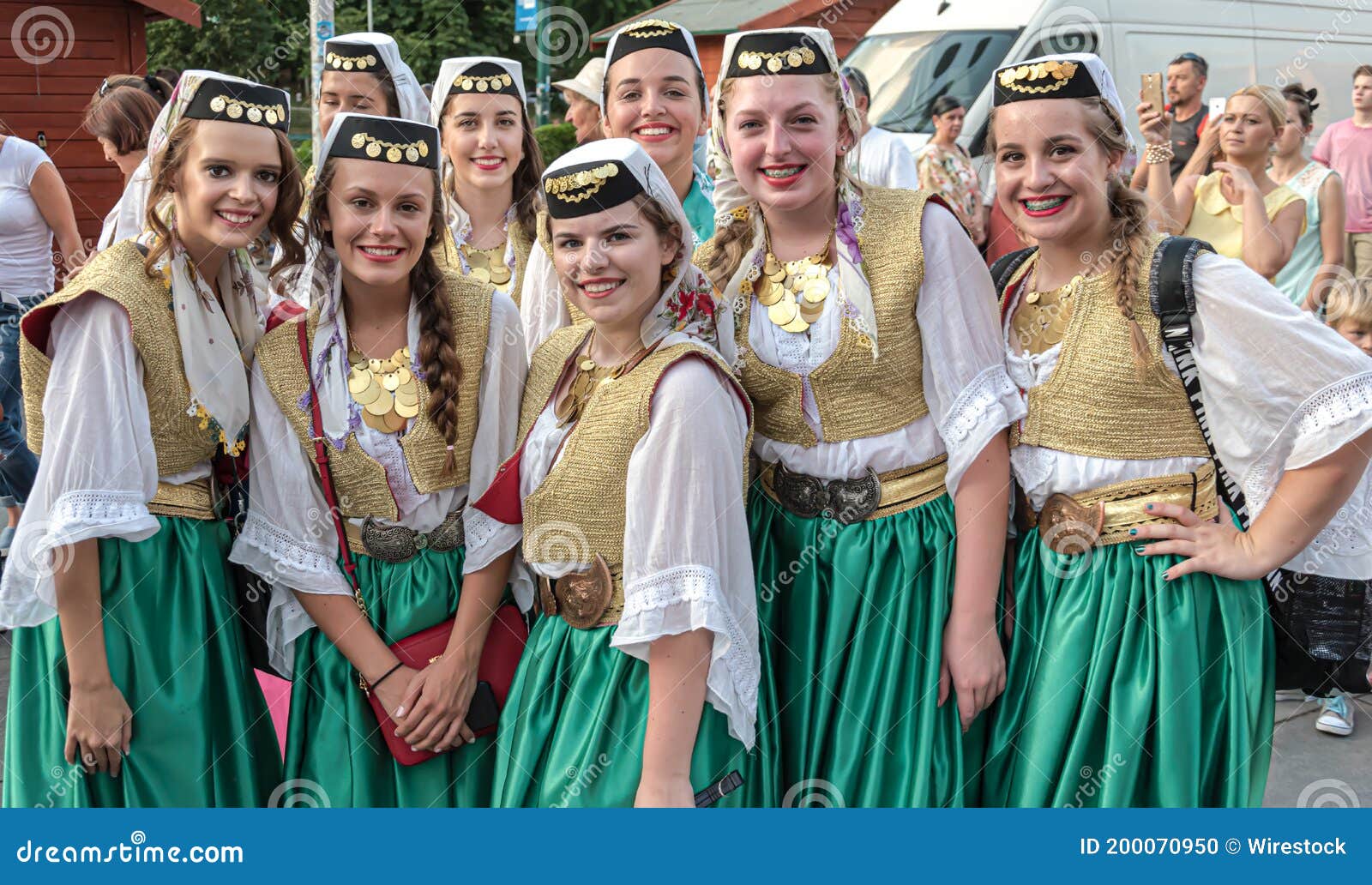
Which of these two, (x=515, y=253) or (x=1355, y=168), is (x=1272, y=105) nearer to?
(x=1355, y=168)

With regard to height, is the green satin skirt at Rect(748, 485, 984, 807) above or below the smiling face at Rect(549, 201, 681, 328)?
below

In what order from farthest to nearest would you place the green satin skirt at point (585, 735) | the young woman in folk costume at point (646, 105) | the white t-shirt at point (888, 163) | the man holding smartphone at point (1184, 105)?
the man holding smartphone at point (1184, 105) < the white t-shirt at point (888, 163) < the young woman in folk costume at point (646, 105) < the green satin skirt at point (585, 735)

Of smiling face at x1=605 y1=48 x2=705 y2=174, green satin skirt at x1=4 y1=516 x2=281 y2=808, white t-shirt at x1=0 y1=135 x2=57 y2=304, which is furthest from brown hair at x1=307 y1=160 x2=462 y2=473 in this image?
white t-shirt at x1=0 y1=135 x2=57 y2=304

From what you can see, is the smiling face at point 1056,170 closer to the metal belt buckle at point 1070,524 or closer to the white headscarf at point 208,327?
the metal belt buckle at point 1070,524

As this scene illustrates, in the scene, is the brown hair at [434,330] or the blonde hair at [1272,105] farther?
the blonde hair at [1272,105]

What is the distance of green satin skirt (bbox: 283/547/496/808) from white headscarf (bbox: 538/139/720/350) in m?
0.64

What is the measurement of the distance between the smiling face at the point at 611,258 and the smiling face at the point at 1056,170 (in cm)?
→ 67

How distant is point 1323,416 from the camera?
2.15 metres

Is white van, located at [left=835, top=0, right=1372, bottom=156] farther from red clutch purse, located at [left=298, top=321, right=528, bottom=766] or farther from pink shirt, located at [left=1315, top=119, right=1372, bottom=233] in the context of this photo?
red clutch purse, located at [left=298, top=321, right=528, bottom=766]

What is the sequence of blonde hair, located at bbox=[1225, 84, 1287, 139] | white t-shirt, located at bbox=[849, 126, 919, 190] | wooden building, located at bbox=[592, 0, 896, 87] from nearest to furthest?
blonde hair, located at bbox=[1225, 84, 1287, 139] < white t-shirt, located at bbox=[849, 126, 919, 190] < wooden building, located at bbox=[592, 0, 896, 87]

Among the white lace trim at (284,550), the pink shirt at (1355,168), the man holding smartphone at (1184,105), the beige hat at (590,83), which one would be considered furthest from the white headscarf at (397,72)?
the pink shirt at (1355,168)

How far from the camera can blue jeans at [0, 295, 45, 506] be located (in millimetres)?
4988

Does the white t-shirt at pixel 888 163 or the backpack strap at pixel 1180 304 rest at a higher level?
the white t-shirt at pixel 888 163

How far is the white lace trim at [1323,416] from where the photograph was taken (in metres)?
2.14
